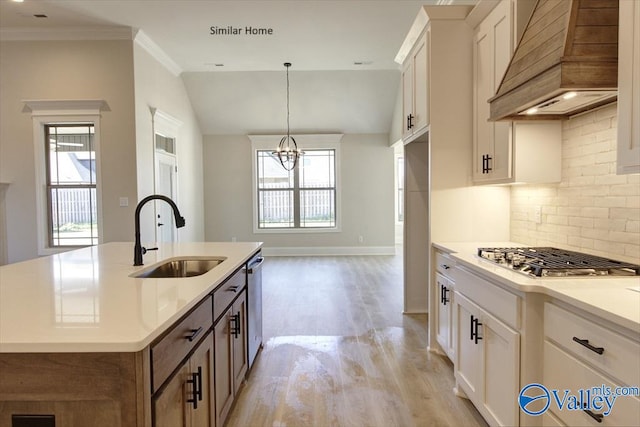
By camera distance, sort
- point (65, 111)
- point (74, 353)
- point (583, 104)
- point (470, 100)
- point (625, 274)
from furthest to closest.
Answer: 1. point (65, 111)
2. point (470, 100)
3. point (583, 104)
4. point (625, 274)
5. point (74, 353)

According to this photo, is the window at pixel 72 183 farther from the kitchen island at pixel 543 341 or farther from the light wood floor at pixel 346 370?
the kitchen island at pixel 543 341

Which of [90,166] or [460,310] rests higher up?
[90,166]

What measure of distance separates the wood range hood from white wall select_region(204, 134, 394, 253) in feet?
21.7

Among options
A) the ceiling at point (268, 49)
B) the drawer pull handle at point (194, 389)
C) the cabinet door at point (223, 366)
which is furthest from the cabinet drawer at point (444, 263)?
the ceiling at point (268, 49)

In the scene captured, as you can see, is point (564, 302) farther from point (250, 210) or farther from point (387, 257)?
point (250, 210)

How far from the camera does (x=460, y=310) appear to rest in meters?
2.43

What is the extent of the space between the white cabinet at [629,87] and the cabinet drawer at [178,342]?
6.03ft

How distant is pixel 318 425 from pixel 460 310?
1.13 metres

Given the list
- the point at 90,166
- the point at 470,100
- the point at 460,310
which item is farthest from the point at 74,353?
the point at 90,166

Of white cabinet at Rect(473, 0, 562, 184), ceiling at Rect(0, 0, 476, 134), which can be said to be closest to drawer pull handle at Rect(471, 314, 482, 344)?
white cabinet at Rect(473, 0, 562, 184)

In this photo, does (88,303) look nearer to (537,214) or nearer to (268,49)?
(537,214)

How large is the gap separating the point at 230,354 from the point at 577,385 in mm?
1646

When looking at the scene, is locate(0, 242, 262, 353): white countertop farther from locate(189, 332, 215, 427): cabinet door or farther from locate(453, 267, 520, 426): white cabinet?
locate(453, 267, 520, 426): white cabinet

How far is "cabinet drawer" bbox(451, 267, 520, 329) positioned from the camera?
171 centimetres
